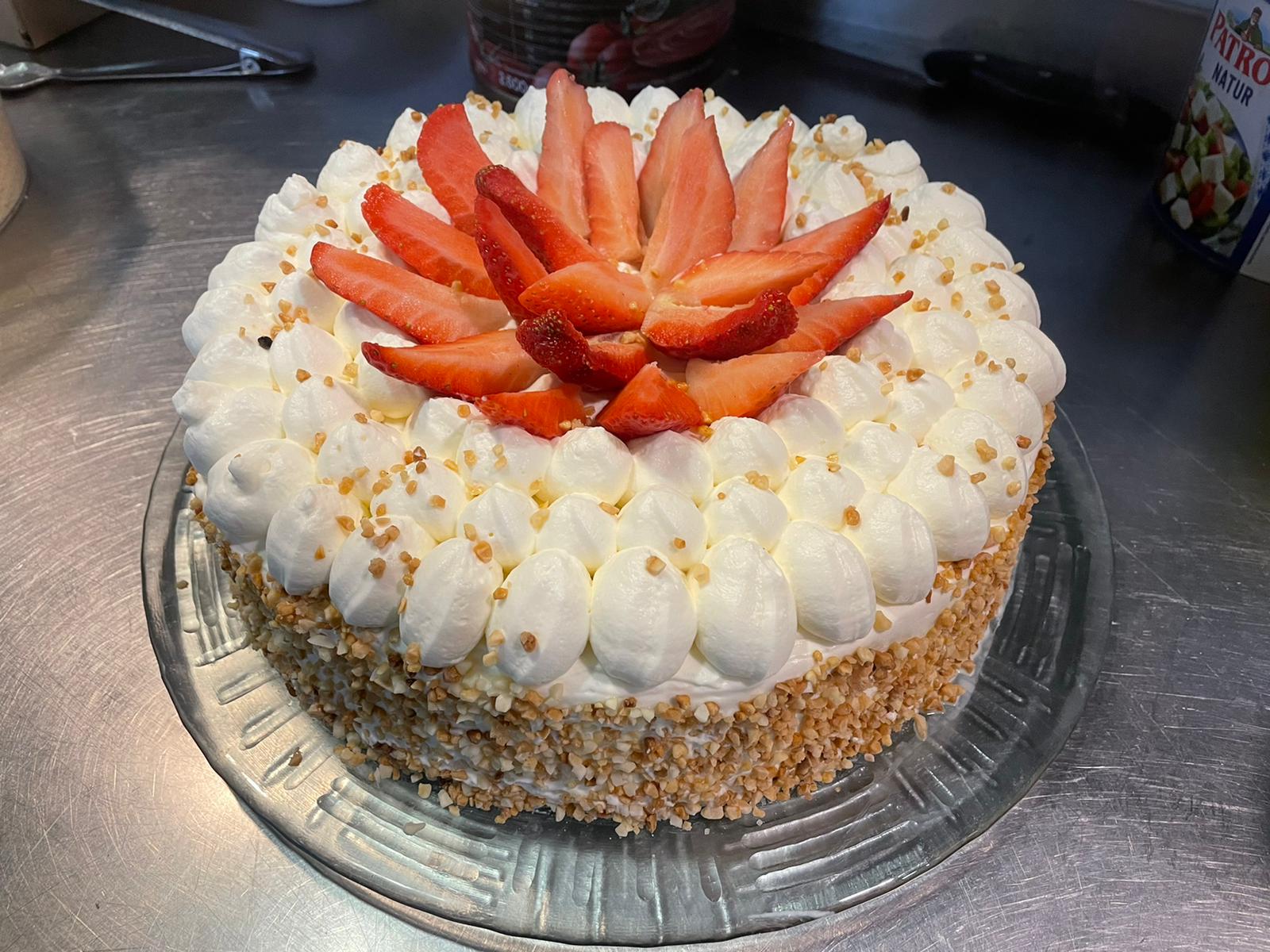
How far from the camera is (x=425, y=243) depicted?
1.38m

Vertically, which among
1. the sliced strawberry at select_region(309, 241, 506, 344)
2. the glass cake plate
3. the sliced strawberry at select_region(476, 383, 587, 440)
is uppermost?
the sliced strawberry at select_region(309, 241, 506, 344)

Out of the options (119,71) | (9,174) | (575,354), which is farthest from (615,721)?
(119,71)

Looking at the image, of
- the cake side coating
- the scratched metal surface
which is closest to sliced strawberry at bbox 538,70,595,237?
the cake side coating

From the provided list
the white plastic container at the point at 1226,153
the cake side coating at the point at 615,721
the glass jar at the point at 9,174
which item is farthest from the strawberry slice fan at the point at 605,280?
the glass jar at the point at 9,174

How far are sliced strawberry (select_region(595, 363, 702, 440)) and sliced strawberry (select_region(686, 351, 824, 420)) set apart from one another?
0.04 m

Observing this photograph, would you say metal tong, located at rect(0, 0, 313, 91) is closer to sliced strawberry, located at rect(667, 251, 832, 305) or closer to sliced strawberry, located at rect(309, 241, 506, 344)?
sliced strawberry, located at rect(309, 241, 506, 344)

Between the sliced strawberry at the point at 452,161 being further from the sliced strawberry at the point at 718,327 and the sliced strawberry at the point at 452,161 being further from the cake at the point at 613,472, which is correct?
the sliced strawberry at the point at 718,327

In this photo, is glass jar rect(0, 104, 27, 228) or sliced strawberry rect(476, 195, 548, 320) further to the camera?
glass jar rect(0, 104, 27, 228)

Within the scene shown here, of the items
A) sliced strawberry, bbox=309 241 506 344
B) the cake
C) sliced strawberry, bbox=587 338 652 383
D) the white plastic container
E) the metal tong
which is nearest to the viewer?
the cake

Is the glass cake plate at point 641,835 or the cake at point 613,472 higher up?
the cake at point 613,472

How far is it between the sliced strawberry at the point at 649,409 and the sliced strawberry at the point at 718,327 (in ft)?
0.25

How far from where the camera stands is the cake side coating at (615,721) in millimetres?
1141

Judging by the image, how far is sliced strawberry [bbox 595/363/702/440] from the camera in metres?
1.16

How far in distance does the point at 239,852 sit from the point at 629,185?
115cm
